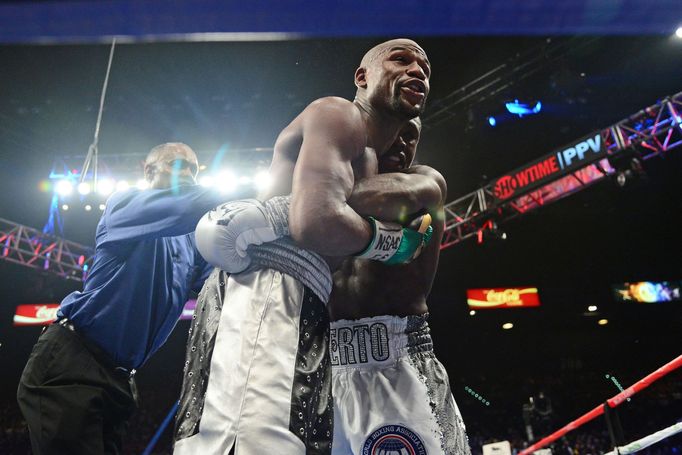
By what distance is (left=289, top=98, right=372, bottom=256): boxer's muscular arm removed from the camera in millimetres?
1031

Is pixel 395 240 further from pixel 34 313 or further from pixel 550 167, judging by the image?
pixel 34 313

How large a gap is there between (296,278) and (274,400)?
10.7 inches

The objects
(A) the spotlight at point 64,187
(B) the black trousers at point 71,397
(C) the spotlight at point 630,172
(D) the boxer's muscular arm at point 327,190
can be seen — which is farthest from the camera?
(A) the spotlight at point 64,187

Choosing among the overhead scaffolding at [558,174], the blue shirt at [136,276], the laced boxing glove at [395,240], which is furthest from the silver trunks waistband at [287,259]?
the overhead scaffolding at [558,174]

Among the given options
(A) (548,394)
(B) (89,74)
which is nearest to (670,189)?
(A) (548,394)

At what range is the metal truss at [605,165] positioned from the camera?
5621 mm

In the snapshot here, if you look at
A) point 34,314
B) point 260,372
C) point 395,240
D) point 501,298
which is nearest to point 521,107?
point 395,240

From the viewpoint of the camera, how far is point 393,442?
1265 millimetres

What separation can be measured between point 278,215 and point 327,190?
0.12m

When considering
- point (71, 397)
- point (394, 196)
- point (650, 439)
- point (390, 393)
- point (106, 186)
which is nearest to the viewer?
point (394, 196)

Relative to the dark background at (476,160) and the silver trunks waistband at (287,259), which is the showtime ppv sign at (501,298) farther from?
the silver trunks waistband at (287,259)

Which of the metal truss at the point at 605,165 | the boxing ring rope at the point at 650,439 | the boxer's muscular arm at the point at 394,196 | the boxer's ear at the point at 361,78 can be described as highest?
the metal truss at the point at 605,165

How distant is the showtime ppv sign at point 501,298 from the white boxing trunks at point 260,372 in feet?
43.4

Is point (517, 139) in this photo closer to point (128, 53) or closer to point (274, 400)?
point (128, 53)
